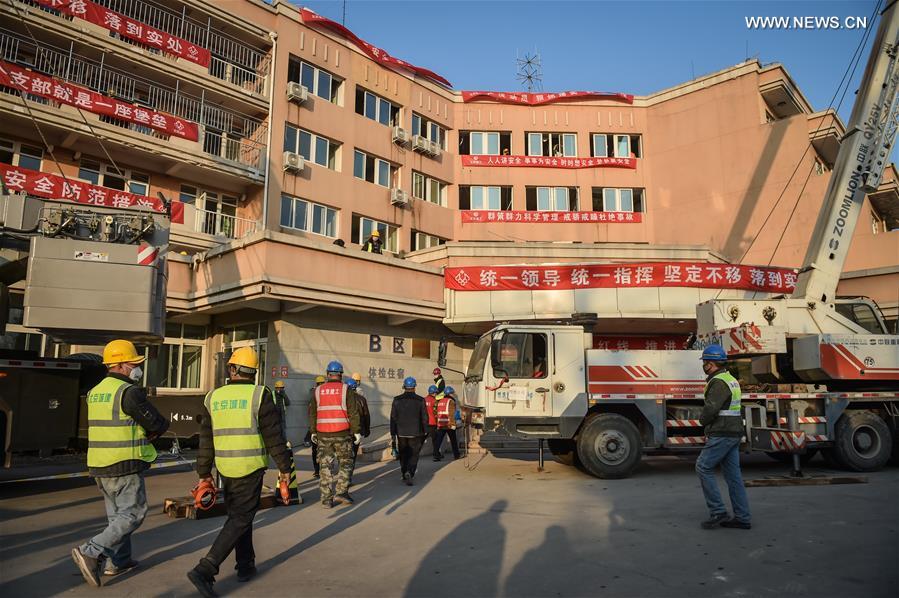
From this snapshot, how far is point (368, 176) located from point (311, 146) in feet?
9.09

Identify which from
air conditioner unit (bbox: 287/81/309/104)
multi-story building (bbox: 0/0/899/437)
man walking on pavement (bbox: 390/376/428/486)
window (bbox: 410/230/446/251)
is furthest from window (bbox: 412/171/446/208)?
man walking on pavement (bbox: 390/376/428/486)

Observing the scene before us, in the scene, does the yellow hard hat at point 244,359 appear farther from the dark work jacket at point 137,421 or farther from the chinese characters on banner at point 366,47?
the chinese characters on banner at point 366,47

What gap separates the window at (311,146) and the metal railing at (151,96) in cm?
97

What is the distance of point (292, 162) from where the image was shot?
22.0 metres

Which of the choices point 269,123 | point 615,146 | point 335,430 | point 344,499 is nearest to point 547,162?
point 615,146

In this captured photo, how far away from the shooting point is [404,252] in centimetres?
2509

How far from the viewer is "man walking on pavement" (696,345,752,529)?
21.6 feet

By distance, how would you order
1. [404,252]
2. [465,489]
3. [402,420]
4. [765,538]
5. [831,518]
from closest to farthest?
1. [765,538]
2. [831,518]
3. [465,489]
4. [402,420]
5. [404,252]

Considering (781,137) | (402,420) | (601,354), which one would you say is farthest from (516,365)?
(781,137)

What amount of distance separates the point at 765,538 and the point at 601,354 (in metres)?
5.02

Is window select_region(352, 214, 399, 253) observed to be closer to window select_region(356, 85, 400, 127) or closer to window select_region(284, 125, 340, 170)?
window select_region(284, 125, 340, 170)

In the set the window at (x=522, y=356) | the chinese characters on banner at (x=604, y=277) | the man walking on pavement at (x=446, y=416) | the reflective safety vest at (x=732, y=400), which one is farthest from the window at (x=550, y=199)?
the reflective safety vest at (x=732, y=400)

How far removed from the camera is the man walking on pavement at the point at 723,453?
660 centimetres

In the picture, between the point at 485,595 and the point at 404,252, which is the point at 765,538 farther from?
the point at 404,252
